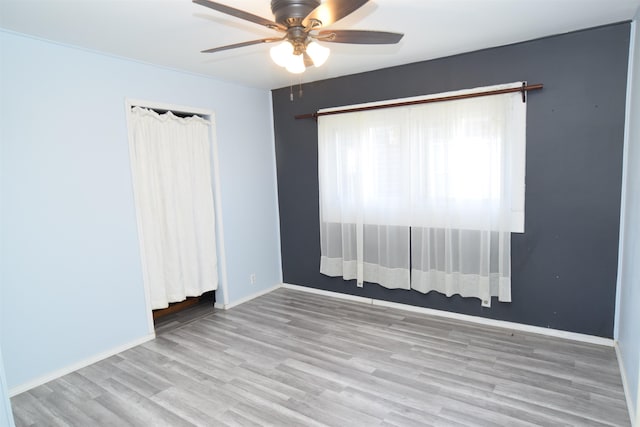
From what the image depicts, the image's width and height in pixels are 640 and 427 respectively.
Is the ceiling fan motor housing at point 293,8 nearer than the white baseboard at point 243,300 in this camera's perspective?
Yes

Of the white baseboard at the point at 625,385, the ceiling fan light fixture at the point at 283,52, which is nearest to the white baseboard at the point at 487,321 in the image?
the white baseboard at the point at 625,385

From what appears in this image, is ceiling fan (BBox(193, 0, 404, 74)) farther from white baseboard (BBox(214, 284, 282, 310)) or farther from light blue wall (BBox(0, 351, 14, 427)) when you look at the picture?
white baseboard (BBox(214, 284, 282, 310))

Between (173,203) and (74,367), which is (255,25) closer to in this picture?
(173,203)

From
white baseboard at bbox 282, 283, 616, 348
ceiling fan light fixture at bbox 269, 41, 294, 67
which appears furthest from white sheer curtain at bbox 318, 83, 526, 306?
ceiling fan light fixture at bbox 269, 41, 294, 67

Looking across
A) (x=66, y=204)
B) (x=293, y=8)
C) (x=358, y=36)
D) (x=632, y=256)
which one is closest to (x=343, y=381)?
(x=632, y=256)

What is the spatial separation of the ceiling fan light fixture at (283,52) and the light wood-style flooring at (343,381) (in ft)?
6.95

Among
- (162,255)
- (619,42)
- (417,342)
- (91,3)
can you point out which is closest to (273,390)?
(417,342)

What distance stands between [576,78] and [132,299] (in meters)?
4.16

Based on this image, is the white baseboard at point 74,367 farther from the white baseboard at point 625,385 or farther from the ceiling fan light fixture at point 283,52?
the white baseboard at point 625,385

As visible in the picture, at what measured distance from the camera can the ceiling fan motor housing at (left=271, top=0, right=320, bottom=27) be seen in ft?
5.67

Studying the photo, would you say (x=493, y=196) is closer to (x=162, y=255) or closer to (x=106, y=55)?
(x=162, y=255)

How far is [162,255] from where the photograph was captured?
11.9 feet

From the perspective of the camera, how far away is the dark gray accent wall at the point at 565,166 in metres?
2.81

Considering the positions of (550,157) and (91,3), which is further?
(550,157)
